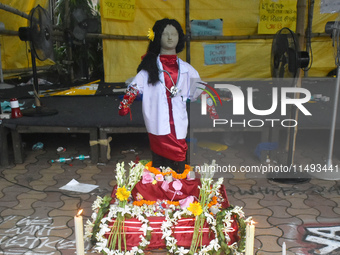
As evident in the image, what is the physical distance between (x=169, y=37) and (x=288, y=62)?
122 centimetres

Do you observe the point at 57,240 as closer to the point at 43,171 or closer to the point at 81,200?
the point at 81,200

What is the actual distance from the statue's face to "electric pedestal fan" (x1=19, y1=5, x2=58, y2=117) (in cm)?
189

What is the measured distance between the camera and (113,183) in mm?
3766

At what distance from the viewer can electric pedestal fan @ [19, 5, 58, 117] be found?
162 inches

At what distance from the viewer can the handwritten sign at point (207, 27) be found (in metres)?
6.19

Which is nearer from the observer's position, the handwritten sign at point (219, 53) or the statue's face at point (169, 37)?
the statue's face at point (169, 37)

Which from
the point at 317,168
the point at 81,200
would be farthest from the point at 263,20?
the point at 81,200

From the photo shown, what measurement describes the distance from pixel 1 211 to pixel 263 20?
4.84m

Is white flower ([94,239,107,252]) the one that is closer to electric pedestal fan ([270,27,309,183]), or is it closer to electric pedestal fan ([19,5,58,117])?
electric pedestal fan ([270,27,309,183])

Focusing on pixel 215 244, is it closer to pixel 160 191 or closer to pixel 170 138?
pixel 160 191

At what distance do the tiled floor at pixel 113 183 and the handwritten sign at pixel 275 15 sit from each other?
6.95ft

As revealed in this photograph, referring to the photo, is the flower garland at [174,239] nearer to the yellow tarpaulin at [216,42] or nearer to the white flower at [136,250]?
the white flower at [136,250]

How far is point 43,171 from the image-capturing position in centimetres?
410

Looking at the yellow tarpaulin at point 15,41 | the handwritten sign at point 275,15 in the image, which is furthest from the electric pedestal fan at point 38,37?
the handwritten sign at point 275,15
